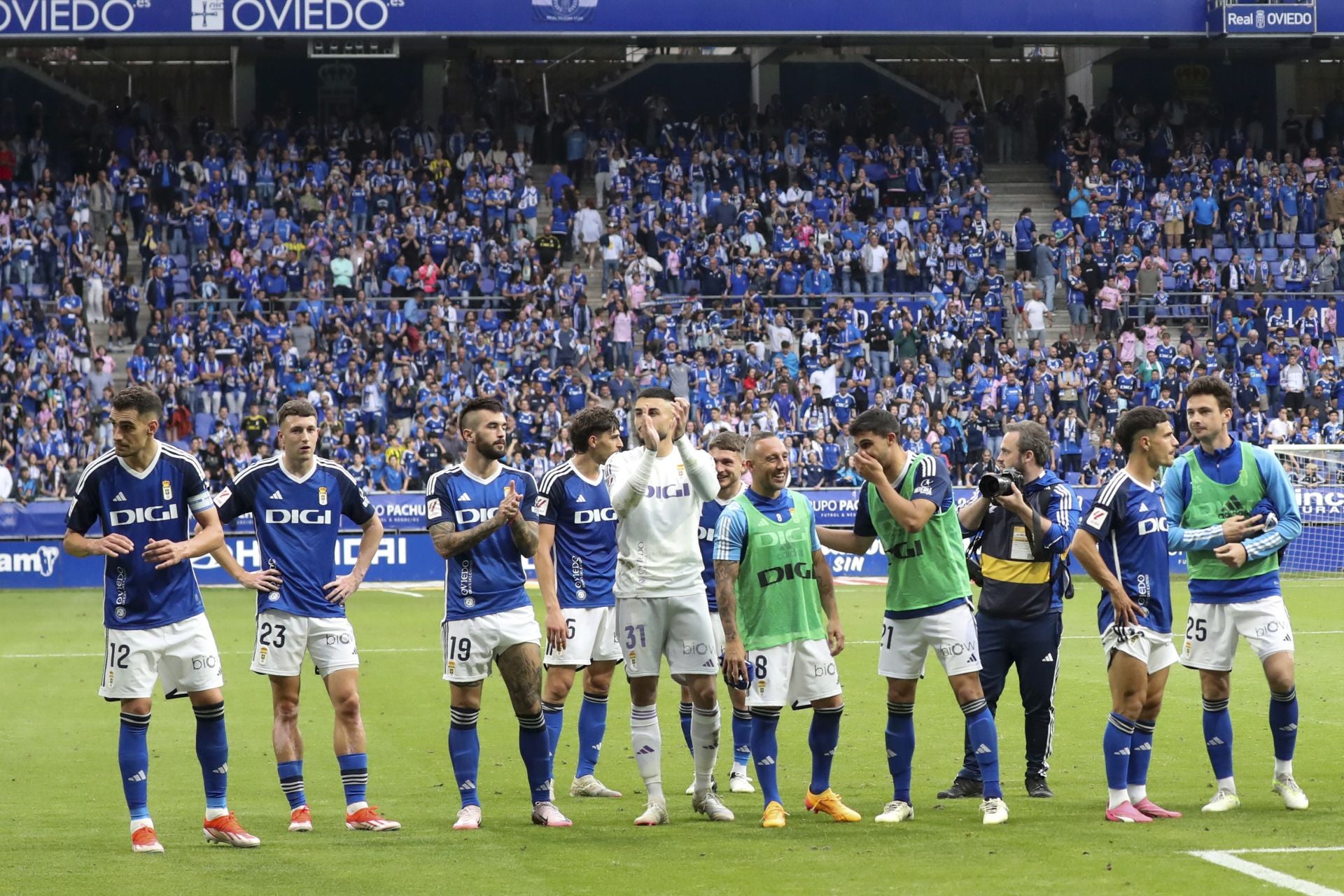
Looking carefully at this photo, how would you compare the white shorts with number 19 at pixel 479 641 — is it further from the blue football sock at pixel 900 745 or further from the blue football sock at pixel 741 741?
the blue football sock at pixel 900 745

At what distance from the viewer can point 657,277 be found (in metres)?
37.1

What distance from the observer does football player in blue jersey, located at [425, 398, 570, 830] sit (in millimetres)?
9477

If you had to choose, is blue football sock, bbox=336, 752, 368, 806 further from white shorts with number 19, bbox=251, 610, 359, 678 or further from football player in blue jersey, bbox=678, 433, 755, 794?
football player in blue jersey, bbox=678, 433, 755, 794

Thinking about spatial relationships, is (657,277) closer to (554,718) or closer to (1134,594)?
(554,718)

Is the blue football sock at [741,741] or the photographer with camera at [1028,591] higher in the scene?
the photographer with camera at [1028,591]

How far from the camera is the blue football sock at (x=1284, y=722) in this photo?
952 cm

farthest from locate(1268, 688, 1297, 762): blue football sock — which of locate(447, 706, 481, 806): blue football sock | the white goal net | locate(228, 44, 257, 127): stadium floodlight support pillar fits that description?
locate(228, 44, 257, 127): stadium floodlight support pillar

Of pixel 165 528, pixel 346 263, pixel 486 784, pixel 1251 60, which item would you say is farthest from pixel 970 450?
pixel 165 528

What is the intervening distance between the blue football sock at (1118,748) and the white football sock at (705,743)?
2.13 metres

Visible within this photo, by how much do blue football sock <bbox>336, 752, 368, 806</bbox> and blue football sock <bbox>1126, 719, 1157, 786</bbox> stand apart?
4.21 metres

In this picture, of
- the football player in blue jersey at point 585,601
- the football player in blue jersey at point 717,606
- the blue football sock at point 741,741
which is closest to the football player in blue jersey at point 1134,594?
the football player in blue jersey at point 717,606

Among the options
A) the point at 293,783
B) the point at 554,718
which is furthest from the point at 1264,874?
the point at 293,783

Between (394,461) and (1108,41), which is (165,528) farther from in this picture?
(1108,41)

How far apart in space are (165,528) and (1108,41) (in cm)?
3570
